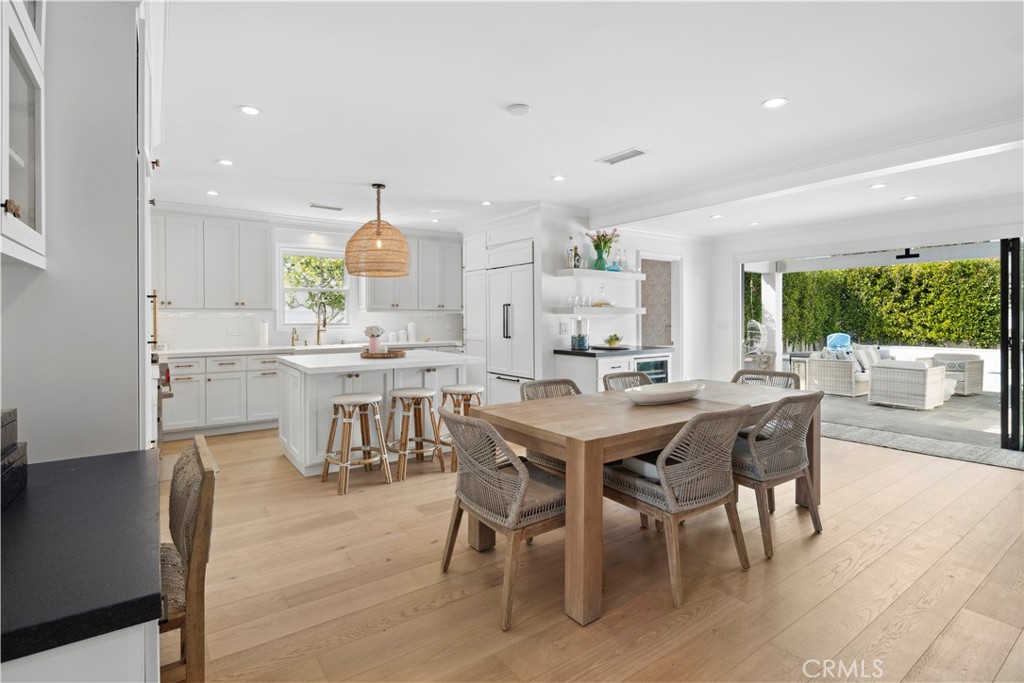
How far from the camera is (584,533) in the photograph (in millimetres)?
2145

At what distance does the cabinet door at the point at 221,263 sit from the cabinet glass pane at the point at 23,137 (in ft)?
15.6

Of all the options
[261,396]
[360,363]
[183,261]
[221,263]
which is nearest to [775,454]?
[360,363]

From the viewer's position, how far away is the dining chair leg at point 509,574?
2.10 m

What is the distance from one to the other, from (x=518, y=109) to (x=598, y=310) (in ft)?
10.2

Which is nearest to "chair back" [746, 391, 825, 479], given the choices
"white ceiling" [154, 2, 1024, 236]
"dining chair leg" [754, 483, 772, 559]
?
"dining chair leg" [754, 483, 772, 559]

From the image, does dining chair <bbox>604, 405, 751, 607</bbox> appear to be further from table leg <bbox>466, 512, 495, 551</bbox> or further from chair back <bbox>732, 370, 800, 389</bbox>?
chair back <bbox>732, 370, 800, 389</bbox>

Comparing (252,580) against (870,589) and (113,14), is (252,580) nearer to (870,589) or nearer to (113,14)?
(113,14)

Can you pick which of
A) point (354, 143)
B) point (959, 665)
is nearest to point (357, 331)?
point (354, 143)

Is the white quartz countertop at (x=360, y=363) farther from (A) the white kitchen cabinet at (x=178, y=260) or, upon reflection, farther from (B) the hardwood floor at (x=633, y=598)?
(A) the white kitchen cabinet at (x=178, y=260)

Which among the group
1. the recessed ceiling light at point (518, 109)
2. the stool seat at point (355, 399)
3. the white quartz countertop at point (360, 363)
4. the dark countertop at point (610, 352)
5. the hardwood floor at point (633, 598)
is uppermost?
the recessed ceiling light at point (518, 109)

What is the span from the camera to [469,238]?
22.3 feet

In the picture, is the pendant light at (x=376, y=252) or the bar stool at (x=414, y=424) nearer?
the bar stool at (x=414, y=424)

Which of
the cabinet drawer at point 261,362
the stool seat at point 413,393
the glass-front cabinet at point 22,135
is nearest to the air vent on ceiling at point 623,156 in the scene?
the stool seat at point 413,393

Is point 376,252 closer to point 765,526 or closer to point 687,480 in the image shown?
point 687,480
